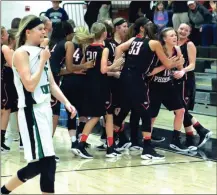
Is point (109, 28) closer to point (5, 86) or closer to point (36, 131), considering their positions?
point (5, 86)

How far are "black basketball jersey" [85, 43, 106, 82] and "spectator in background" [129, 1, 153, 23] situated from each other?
6.44 metres

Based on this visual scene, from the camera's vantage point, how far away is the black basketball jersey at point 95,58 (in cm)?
661

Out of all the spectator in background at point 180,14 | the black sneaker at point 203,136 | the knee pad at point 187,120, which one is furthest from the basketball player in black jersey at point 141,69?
the spectator in background at point 180,14

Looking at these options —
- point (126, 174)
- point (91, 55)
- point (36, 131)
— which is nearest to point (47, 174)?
point (36, 131)

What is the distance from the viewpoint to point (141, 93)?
6.51 meters

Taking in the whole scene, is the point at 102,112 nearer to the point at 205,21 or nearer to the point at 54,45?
the point at 54,45

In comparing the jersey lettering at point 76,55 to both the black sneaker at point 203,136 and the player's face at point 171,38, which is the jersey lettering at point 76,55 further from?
the black sneaker at point 203,136

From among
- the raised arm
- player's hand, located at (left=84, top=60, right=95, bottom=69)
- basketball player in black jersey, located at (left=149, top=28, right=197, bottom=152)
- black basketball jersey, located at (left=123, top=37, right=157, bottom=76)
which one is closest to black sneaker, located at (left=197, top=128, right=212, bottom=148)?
basketball player in black jersey, located at (left=149, top=28, right=197, bottom=152)

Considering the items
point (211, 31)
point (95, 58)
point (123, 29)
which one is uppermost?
point (123, 29)

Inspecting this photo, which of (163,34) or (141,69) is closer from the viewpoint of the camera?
(141,69)

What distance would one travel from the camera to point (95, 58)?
6.61m

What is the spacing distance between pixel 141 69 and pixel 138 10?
22.7ft

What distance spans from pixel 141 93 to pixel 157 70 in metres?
0.35

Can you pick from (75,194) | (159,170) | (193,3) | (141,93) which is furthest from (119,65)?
(193,3)
